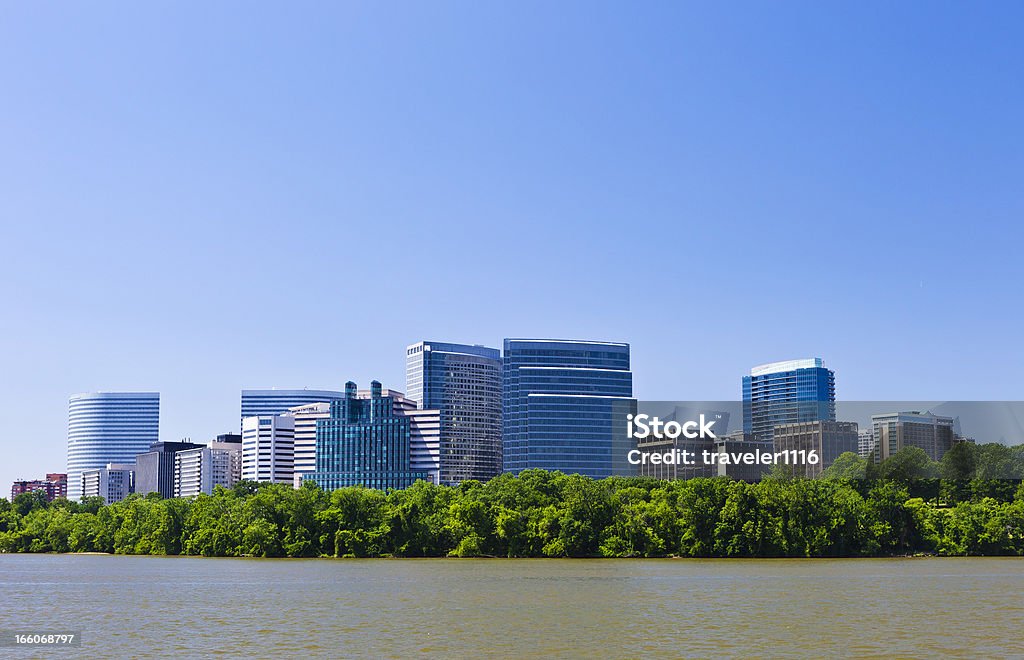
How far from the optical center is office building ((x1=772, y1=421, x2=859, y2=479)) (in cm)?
17800

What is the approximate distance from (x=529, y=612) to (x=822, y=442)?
13163cm

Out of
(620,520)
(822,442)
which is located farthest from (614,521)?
(822,442)

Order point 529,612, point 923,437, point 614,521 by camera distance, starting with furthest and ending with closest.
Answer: point 923,437, point 614,521, point 529,612

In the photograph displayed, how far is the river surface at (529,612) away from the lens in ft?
166

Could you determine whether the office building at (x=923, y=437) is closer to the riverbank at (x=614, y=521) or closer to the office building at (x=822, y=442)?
the office building at (x=822, y=442)

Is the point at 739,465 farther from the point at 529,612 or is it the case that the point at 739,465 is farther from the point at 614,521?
the point at 529,612

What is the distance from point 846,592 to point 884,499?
6991 centimetres

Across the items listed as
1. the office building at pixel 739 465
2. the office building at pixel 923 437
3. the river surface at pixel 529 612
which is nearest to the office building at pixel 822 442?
the office building at pixel 923 437

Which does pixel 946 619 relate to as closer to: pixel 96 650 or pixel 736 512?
pixel 96 650

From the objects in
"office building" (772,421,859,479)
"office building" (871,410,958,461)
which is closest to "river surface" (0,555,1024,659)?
"office building" (772,421,859,479)

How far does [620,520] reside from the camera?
5709 inches

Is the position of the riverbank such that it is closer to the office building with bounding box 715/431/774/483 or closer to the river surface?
the office building with bounding box 715/431/774/483

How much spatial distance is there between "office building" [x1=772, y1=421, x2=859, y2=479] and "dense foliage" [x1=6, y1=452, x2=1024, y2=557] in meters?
12.3

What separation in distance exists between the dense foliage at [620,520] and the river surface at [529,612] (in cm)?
2783
